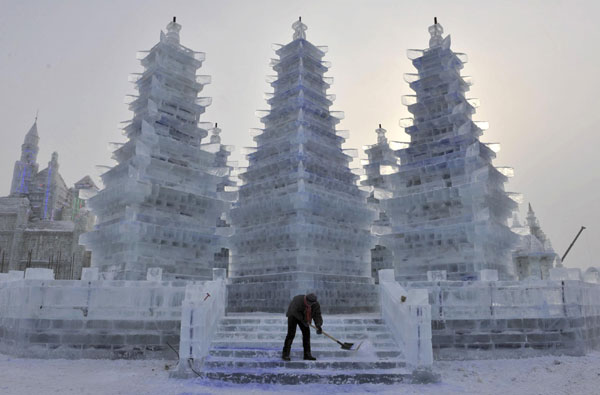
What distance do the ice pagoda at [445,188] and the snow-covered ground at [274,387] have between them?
24.7ft

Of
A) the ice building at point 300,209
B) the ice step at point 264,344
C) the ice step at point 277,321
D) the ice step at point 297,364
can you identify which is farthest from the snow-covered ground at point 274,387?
the ice building at point 300,209

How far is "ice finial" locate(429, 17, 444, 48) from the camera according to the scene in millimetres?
24188

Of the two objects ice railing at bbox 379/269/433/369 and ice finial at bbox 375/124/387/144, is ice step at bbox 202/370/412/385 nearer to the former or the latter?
ice railing at bbox 379/269/433/369

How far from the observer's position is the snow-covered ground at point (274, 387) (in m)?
8.87

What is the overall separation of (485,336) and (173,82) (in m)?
20.1

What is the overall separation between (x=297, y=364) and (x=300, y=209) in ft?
34.9

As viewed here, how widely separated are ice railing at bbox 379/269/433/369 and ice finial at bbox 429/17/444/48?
16984 millimetres

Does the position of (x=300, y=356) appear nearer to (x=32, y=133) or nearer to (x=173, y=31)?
(x=173, y=31)

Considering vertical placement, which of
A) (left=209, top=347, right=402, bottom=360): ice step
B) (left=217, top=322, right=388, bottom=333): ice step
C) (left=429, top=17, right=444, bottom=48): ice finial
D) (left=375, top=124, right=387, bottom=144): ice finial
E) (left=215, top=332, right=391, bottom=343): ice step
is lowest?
(left=209, top=347, right=402, bottom=360): ice step

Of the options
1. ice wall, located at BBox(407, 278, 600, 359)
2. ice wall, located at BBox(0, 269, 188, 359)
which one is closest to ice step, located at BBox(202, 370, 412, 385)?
ice wall, located at BBox(407, 278, 600, 359)

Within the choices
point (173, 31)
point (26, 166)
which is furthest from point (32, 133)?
point (173, 31)

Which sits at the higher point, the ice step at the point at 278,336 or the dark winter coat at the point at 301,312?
the dark winter coat at the point at 301,312

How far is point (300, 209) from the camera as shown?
796 inches

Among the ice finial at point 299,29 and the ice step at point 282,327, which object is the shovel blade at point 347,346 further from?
the ice finial at point 299,29
